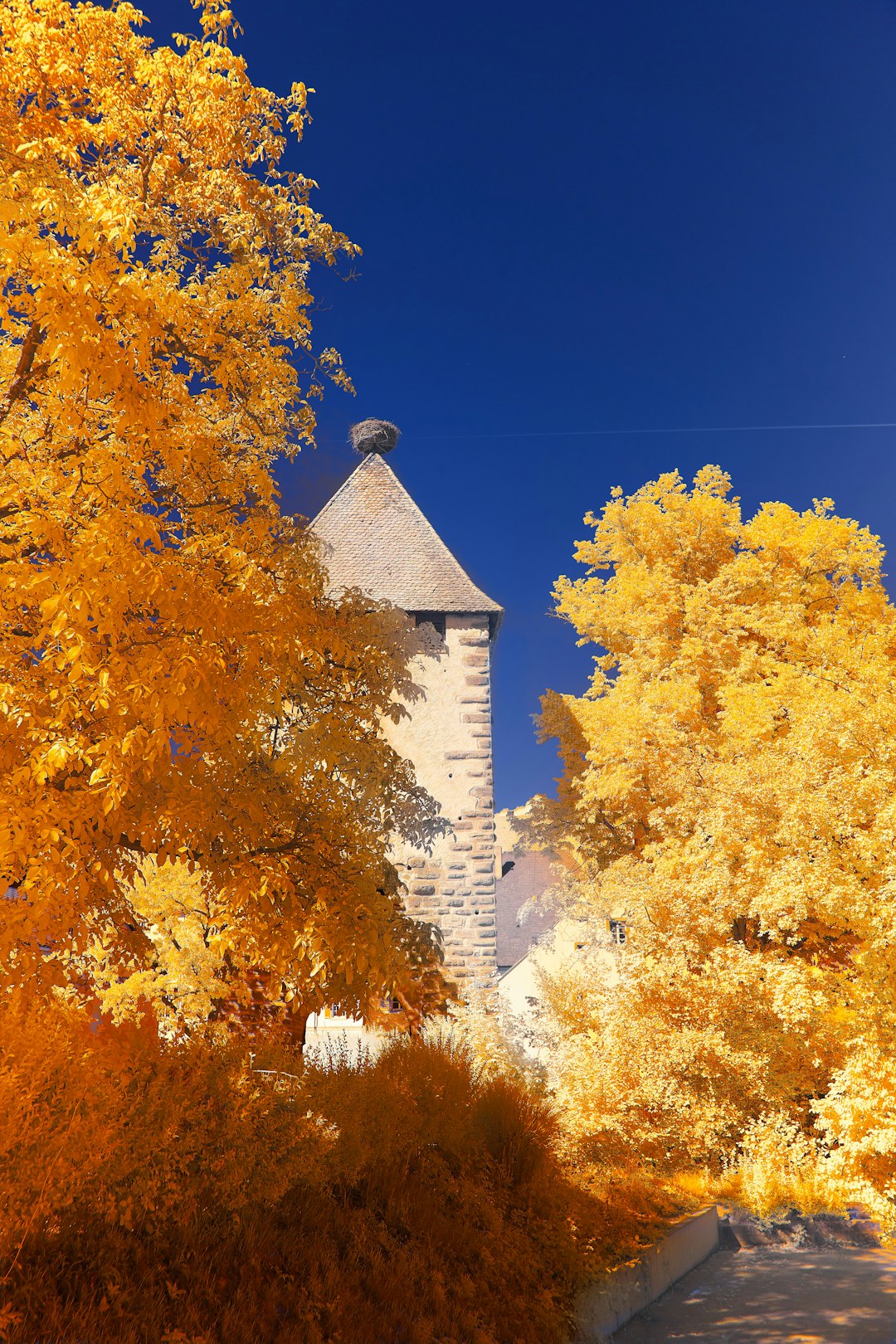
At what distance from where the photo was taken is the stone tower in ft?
47.9

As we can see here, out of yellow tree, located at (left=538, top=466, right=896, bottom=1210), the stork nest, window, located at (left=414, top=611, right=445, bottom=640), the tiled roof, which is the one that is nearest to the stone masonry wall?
window, located at (left=414, top=611, right=445, bottom=640)

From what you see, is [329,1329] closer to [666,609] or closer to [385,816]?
[385,816]

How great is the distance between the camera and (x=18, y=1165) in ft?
14.5

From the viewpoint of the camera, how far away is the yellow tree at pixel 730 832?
983 cm

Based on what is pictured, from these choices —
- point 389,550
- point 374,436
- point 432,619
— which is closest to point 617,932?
point 432,619

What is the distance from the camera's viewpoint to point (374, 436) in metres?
18.6

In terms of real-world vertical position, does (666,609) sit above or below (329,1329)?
above

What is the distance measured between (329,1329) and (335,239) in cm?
826

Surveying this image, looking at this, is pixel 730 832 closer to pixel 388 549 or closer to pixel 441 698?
pixel 441 698

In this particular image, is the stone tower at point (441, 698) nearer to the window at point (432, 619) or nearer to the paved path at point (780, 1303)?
the window at point (432, 619)

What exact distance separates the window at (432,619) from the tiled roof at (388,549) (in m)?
0.16

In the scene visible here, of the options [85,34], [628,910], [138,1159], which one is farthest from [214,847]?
[628,910]

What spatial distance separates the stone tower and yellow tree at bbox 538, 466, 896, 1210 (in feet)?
6.68

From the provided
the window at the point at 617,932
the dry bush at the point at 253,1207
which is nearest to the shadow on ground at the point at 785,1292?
the dry bush at the point at 253,1207
